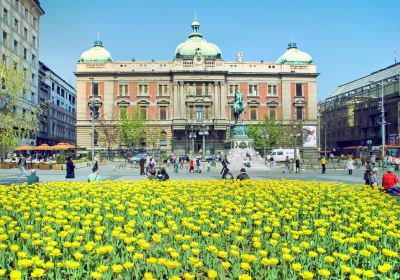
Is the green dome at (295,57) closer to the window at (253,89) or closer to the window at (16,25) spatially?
the window at (253,89)

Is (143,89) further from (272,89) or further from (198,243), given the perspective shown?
(198,243)

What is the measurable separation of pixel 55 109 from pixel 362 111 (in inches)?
2953

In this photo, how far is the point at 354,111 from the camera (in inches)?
3952

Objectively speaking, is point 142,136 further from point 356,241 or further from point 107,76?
point 356,241

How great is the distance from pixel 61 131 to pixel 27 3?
47063mm

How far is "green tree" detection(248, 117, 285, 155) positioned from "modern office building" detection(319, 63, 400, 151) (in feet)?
59.8

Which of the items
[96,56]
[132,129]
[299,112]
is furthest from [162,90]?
[299,112]

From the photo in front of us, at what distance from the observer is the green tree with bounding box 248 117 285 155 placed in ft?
245

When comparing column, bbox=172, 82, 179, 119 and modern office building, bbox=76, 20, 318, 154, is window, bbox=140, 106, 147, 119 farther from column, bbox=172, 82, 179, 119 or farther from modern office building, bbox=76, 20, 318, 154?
column, bbox=172, 82, 179, 119

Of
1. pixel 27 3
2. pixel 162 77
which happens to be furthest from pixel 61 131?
pixel 27 3

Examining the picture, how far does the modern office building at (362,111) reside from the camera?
268 ft

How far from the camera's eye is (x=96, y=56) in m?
82.7

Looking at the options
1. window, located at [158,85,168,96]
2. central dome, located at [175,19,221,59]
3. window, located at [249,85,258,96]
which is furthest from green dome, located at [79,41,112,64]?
window, located at [249,85,258,96]

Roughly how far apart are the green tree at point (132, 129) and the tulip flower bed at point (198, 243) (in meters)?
60.9
